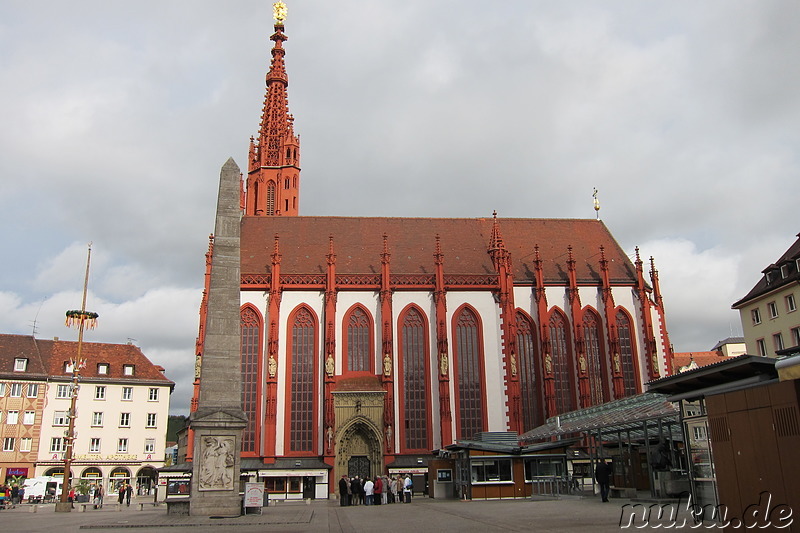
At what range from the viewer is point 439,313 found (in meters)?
43.1

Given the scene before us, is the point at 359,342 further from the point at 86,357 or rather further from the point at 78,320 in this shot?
the point at 86,357

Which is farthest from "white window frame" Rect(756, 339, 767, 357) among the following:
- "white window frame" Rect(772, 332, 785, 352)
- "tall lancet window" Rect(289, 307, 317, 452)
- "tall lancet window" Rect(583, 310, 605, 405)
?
"tall lancet window" Rect(289, 307, 317, 452)

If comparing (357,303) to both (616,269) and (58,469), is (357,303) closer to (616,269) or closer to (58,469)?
(616,269)

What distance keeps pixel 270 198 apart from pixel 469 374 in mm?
25340

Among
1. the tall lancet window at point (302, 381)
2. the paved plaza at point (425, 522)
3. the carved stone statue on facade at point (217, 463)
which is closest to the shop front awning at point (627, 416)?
the paved plaza at point (425, 522)

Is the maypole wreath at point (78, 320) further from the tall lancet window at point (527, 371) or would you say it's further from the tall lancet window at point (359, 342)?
the tall lancet window at point (527, 371)

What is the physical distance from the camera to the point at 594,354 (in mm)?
45156

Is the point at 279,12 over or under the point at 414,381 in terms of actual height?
over

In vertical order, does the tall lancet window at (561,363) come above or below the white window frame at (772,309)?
below

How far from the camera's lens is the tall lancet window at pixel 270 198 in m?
58.5

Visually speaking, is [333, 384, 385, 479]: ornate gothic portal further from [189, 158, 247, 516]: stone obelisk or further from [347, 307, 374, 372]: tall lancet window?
[189, 158, 247, 516]: stone obelisk

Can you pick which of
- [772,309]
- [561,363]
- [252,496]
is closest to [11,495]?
[252,496]

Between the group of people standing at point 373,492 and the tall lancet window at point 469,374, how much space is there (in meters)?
9.30

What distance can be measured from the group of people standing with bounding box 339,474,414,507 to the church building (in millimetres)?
7098
